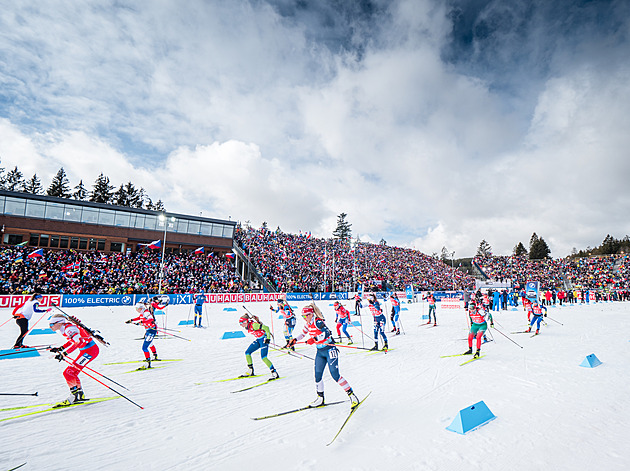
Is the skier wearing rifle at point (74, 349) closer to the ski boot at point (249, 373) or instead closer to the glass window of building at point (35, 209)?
the ski boot at point (249, 373)

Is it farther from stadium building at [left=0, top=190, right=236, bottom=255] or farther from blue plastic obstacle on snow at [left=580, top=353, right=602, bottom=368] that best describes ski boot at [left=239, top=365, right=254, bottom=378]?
stadium building at [left=0, top=190, right=236, bottom=255]

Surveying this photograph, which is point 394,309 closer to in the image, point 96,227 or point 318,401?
point 318,401

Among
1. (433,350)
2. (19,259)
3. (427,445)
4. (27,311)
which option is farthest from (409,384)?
(19,259)

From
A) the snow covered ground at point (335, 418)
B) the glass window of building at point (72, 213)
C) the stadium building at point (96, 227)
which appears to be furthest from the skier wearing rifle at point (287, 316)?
the glass window of building at point (72, 213)

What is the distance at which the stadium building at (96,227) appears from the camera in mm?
35781

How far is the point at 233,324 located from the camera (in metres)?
18.5

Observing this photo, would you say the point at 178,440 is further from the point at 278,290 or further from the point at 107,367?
the point at 278,290

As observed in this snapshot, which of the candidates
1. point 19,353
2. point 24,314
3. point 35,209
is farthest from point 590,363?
point 35,209

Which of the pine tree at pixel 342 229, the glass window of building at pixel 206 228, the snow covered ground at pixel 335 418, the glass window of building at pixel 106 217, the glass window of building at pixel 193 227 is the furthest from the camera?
the pine tree at pixel 342 229

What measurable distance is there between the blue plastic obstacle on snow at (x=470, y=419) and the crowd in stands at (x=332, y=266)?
1418 inches

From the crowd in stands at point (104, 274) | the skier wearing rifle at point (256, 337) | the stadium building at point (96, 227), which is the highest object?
the stadium building at point (96, 227)

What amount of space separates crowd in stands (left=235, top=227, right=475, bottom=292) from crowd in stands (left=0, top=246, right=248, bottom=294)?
712cm

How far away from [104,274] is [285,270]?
21.6 m

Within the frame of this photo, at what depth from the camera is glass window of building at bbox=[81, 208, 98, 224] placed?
128ft
